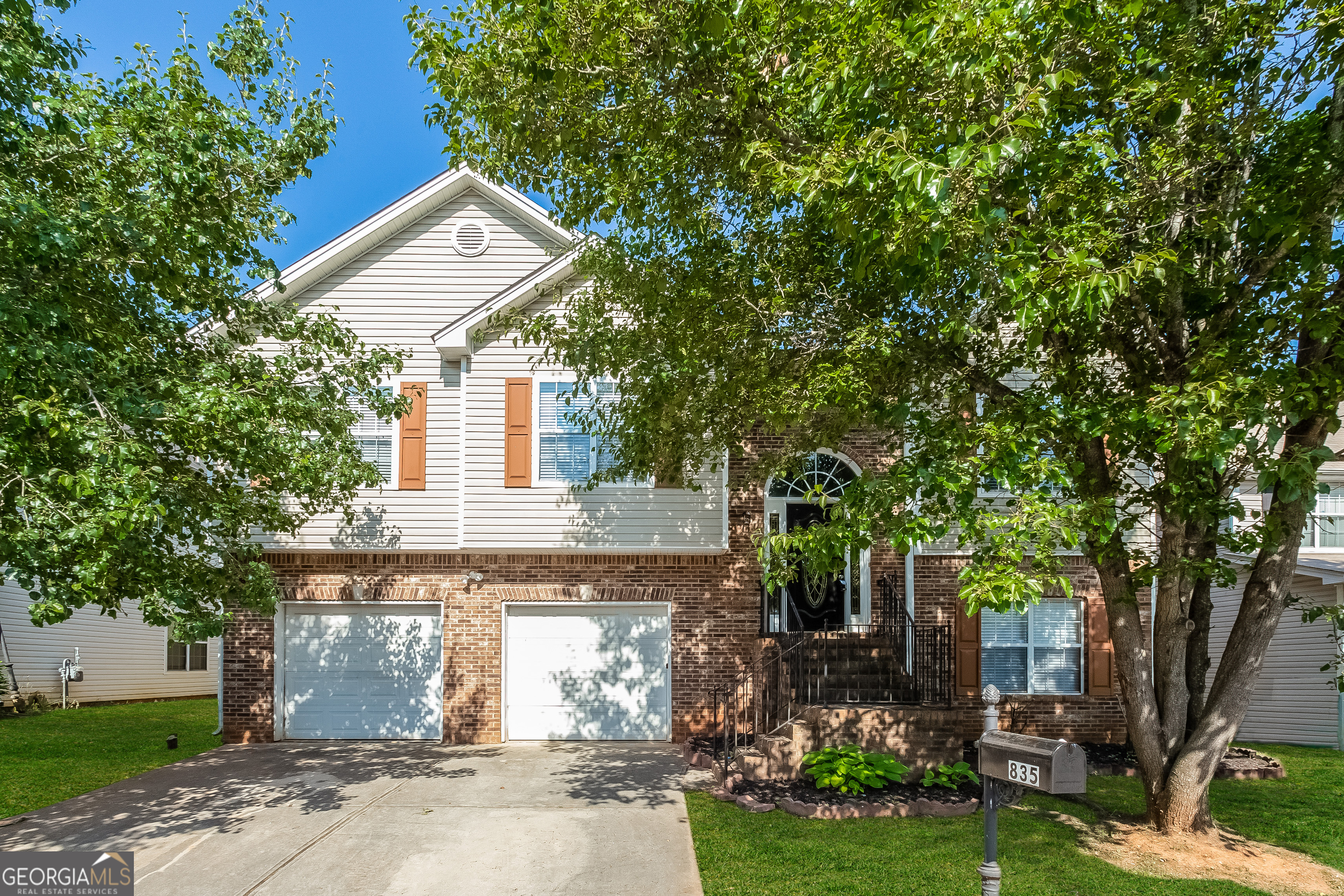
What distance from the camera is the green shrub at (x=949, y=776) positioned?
354 inches

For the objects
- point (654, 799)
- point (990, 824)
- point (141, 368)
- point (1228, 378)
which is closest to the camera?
point (990, 824)

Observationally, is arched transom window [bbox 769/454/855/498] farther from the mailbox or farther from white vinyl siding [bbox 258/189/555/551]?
the mailbox

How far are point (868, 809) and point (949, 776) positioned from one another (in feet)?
4.95

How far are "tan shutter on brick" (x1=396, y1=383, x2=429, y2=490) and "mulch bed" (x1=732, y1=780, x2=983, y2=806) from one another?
6319 millimetres

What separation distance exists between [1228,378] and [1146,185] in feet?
5.93

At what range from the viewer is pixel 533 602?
12.2 meters

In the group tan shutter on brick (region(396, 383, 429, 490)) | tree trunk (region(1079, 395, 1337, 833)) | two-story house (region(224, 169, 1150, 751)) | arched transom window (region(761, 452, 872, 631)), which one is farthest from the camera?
arched transom window (region(761, 452, 872, 631))

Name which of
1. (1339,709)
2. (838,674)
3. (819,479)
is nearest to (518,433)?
(819,479)

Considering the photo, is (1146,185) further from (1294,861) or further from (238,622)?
(238,622)

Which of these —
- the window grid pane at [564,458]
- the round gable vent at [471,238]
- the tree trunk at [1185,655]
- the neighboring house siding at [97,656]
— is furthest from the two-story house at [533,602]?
the neighboring house siding at [97,656]

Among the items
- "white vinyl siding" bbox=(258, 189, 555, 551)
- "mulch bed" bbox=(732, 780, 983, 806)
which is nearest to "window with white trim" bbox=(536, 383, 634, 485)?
"white vinyl siding" bbox=(258, 189, 555, 551)

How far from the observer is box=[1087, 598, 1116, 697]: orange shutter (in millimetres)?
12156

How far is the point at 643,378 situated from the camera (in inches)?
356

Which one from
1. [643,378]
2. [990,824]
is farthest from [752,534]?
[990,824]
